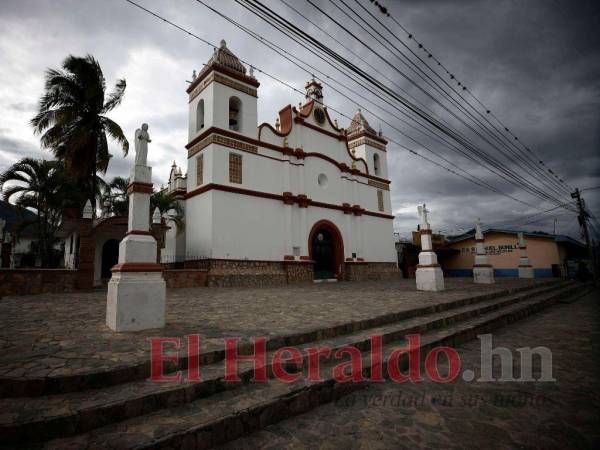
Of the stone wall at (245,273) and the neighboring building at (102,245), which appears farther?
the neighboring building at (102,245)

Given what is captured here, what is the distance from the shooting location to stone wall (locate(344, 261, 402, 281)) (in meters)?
18.7

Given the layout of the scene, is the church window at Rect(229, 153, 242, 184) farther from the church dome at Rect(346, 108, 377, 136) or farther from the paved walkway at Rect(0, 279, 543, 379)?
the church dome at Rect(346, 108, 377, 136)

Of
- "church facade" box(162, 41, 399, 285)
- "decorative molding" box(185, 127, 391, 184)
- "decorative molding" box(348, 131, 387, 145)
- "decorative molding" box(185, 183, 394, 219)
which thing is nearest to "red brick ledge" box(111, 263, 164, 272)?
"church facade" box(162, 41, 399, 285)

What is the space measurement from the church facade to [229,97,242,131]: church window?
5cm

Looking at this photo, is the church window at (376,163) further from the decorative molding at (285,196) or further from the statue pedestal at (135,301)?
the statue pedestal at (135,301)

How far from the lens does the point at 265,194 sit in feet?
50.8

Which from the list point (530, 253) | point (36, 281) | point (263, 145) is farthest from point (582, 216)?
point (36, 281)

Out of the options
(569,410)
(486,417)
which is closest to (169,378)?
(486,417)

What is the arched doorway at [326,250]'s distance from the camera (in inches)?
696

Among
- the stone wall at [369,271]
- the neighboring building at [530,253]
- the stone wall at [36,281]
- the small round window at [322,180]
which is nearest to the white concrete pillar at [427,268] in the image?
the stone wall at [369,271]

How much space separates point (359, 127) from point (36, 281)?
2080cm

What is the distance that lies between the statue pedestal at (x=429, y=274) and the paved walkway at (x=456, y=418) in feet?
20.2

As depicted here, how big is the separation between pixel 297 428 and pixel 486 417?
170 cm

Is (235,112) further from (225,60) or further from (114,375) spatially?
(114,375)
